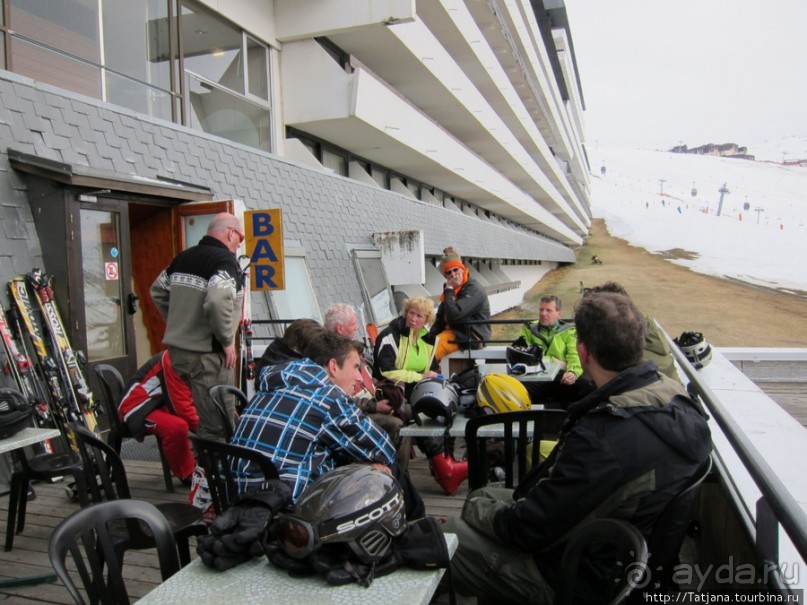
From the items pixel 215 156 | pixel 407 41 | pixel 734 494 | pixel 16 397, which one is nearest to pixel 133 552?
pixel 16 397

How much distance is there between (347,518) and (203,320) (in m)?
3.25

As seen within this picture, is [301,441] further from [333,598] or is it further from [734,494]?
[734,494]

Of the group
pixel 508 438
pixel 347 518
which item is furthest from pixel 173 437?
pixel 347 518

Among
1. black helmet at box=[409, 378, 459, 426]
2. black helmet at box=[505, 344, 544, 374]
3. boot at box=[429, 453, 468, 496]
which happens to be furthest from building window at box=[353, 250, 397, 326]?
black helmet at box=[409, 378, 459, 426]

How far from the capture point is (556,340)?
5.72m

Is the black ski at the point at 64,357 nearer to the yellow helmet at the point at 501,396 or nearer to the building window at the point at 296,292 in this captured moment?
the yellow helmet at the point at 501,396

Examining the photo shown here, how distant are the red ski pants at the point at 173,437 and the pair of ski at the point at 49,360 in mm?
1138

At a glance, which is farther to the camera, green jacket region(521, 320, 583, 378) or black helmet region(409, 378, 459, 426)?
green jacket region(521, 320, 583, 378)

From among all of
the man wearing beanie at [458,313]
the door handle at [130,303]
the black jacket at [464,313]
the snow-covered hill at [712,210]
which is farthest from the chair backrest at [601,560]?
the snow-covered hill at [712,210]

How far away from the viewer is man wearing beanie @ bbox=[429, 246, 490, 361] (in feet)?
21.2

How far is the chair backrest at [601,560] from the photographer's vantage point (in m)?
1.85

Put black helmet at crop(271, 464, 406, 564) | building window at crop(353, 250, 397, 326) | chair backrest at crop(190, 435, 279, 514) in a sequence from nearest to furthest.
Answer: black helmet at crop(271, 464, 406, 564) < chair backrest at crop(190, 435, 279, 514) < building window at crop(353, 250, 397, 326)

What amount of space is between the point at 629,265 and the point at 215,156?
162ft

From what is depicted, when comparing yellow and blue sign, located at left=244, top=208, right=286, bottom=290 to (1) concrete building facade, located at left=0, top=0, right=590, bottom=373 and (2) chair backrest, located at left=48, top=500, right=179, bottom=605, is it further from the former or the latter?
(2) chair backrest, located at left=48, top=500, right=179, bottom=605
